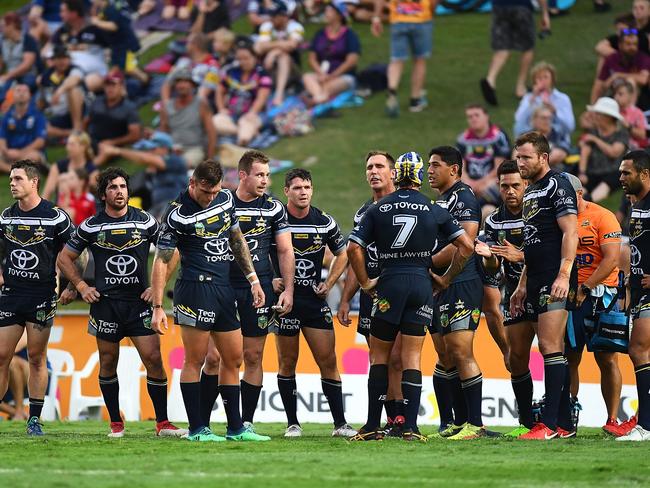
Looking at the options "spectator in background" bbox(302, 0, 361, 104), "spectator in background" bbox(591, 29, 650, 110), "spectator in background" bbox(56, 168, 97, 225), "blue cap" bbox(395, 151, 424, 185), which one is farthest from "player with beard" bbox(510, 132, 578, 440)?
"spectator in background" bbox(302, 0, 361, 104)

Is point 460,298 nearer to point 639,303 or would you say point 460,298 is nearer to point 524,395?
point 524,395

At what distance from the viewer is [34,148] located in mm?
23188

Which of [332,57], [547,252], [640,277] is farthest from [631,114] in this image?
[547,252]

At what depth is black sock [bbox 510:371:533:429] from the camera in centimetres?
1259

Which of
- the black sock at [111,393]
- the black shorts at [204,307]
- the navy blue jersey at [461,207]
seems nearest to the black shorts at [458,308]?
the navy blue jersey at [461,207]

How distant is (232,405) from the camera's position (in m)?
12.1

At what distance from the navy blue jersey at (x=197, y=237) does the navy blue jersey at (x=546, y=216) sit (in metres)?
2.82

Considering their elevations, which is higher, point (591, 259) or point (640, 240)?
point (640, 240)

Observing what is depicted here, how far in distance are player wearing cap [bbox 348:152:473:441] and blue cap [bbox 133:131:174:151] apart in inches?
425

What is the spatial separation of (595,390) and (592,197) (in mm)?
4000

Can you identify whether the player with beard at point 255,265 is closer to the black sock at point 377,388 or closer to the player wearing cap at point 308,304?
the player wearing cap at point 308,304

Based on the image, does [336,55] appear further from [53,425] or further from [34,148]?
[53,425]

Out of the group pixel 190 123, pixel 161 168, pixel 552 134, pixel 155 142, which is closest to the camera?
pixel 552 134

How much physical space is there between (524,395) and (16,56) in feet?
55.0
